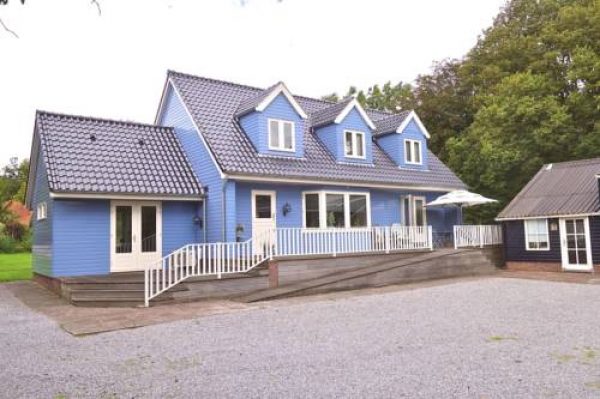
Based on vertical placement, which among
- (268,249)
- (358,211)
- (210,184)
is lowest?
(268,249)

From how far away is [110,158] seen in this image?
15.6 meters

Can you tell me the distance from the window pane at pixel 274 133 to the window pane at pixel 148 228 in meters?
4.81

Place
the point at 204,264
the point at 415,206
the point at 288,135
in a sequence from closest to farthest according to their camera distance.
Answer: the point at 204,264
the point at 288,135
the point at 415,206

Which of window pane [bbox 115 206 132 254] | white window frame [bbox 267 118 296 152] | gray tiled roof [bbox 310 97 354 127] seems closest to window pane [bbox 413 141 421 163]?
gray tiled roof [bbox 310 97 354 127]

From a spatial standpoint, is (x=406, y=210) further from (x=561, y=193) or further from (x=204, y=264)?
(x=204, y=264)

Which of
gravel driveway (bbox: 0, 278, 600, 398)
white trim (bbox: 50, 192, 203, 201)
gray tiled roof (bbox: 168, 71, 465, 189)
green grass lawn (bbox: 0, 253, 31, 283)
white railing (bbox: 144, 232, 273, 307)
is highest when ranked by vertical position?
gray tiled roof (bbox: 168, 71, 465, 189)

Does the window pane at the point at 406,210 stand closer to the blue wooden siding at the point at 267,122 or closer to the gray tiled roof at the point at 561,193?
the gray tiled roof at the point at 561,193

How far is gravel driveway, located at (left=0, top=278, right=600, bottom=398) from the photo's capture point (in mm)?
5555

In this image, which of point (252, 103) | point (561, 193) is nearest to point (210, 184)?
point (252, 103)

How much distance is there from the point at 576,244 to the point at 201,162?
48.1 feet

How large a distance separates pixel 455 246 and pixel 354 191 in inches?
201

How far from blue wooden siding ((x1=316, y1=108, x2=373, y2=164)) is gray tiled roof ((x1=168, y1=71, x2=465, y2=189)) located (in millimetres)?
262

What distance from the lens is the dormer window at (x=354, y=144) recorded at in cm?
1975

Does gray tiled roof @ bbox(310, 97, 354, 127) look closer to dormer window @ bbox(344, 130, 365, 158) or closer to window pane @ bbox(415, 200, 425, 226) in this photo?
dormer window @ bbox(344, 130, 365, 158)
